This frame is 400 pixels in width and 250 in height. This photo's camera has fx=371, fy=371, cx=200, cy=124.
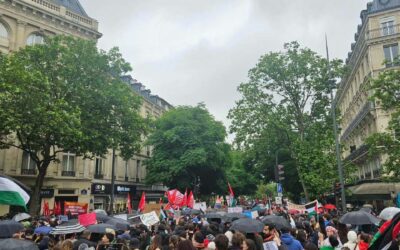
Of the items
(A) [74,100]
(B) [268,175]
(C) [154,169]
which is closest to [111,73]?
(A) [74,100]

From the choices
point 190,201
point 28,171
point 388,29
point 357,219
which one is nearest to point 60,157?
point 28,171

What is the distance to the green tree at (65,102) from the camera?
2058 centimetres

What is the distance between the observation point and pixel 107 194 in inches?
1448

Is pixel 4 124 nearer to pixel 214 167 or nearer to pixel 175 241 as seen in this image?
pixel 175 241

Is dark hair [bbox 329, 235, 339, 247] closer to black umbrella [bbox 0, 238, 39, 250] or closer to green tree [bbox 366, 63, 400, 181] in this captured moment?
black umbrella [bbox 0, 238, 39, 250]

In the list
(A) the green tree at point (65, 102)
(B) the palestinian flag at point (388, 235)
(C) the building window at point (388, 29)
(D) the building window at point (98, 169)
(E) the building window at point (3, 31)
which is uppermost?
(C) the building window at point (388, 29)

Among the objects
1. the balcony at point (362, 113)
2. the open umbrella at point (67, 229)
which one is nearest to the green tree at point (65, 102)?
the open umbrella at point (67, 229)

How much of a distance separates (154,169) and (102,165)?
6074 millimetres

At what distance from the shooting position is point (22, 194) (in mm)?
6133

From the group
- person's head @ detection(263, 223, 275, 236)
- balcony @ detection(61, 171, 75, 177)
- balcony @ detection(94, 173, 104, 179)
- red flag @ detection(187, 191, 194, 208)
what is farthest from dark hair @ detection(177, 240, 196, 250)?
balcony @ detection(94, 173, 104, 179)

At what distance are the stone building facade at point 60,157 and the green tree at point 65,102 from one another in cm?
356

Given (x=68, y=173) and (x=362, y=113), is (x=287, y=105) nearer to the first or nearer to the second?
(x=362, y=113)

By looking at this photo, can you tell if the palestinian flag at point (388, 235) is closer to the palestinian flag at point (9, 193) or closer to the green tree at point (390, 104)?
the palestinian flag at point (9, 193)

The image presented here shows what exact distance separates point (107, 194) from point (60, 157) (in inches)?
281
